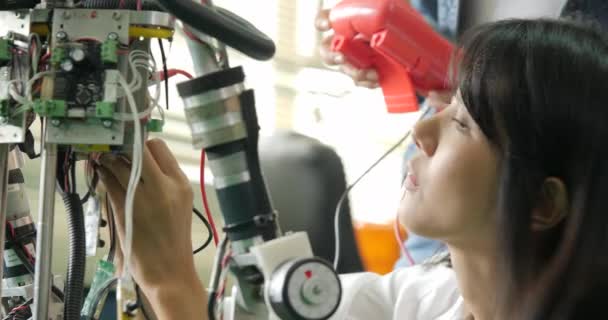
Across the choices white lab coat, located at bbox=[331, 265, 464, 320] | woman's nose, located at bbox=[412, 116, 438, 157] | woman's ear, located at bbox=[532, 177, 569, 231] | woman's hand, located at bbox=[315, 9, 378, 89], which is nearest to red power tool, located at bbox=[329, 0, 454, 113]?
woman's hand, located at bbox=[315, 9, 378, 89]

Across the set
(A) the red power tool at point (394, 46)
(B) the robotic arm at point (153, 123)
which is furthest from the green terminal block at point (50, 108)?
(A) the red power tool at point (394, 46)

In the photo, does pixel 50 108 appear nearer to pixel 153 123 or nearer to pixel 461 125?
pixel 153 123

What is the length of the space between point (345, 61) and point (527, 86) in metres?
0.65

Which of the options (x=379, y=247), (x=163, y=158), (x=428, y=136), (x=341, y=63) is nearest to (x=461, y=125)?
(x=428, y=136)

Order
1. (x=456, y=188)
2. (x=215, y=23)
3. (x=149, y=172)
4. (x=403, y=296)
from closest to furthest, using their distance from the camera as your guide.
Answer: (x=215, y=23) < (x=149, y=172) < (x=456, y=188) < (x=403, y=296)

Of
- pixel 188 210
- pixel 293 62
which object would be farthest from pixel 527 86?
pixel 293 62

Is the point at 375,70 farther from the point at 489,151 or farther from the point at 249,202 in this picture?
the point at 249,202

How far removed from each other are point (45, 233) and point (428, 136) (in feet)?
1.66

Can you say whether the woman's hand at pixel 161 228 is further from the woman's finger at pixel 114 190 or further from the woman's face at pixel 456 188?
the woman's face at pixel 456 188

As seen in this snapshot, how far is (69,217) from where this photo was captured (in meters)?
0.92

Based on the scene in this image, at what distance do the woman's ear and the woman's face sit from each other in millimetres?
56

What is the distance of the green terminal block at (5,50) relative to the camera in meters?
0.87

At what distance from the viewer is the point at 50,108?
842 mm

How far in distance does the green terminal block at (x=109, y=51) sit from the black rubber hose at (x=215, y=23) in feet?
0.46
